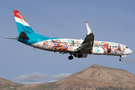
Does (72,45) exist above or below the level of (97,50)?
above

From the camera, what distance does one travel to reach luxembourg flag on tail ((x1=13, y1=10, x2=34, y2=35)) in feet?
178

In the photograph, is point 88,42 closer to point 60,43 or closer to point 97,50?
point 97,50

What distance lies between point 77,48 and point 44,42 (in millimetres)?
A: 8126

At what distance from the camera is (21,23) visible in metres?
54.8

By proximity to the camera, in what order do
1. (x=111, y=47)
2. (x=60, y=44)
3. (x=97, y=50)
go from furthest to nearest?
(x=111, y=47), (x=97, y=50), (x=60, y=44)

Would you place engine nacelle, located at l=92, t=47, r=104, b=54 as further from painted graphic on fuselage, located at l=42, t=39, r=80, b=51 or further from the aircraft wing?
painted graphic on fuselage, located at l=42, t=39, r=80, b=51

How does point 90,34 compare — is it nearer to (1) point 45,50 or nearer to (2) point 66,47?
(2) point 66,47

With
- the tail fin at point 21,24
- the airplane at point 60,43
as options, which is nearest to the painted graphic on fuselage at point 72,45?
the airplane at point 60,43

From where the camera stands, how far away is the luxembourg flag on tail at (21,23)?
178 feet

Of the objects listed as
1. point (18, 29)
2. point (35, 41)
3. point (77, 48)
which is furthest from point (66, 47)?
point (18, 29)

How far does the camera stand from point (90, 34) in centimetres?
5109

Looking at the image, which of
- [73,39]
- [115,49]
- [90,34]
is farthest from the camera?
[115,49]

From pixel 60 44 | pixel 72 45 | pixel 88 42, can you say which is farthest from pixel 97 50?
pixel 60 44

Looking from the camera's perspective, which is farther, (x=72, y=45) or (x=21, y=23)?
(x=72, y=45)
